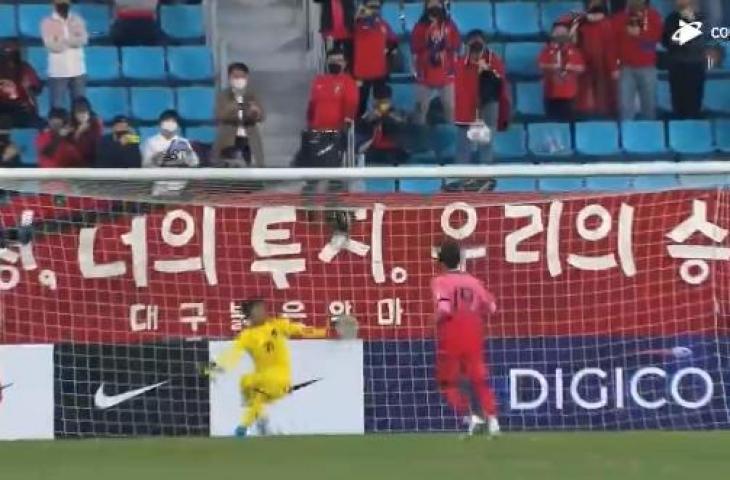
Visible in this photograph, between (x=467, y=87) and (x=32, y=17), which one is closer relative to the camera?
(x=467, y=87)

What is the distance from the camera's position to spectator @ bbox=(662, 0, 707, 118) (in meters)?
20.3

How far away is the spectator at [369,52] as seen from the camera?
20188 millimetres

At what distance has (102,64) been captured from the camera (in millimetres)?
21141

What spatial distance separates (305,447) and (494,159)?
6.58 metres

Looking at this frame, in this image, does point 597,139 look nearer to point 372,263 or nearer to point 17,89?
point 372,263

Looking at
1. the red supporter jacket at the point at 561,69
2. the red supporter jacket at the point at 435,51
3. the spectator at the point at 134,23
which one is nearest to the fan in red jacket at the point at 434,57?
the red supporter jacket at the point at 435,51

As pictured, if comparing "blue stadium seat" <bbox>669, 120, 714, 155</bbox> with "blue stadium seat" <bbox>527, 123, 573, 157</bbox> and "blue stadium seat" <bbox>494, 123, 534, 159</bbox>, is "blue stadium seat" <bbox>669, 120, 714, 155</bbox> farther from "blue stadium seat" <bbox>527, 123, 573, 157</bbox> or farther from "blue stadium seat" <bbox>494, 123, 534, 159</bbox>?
"blue stadium seat" <bbox>494, 123, 534, 159</bbox>

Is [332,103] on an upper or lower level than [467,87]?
lower

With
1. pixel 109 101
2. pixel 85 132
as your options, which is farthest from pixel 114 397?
pixel 109 101

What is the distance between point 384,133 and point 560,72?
1.84 meters

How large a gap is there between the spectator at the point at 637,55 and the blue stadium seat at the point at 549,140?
56cm

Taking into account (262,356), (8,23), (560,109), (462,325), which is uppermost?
(8,23)

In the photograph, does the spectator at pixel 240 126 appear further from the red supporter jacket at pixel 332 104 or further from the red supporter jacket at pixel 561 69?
the red supporter jacket at pixel 561 69

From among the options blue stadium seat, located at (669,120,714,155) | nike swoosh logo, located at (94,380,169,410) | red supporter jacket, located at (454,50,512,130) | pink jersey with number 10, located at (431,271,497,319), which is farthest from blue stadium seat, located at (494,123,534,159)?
pink jersey with number 10, located at (431,271,497,319)
